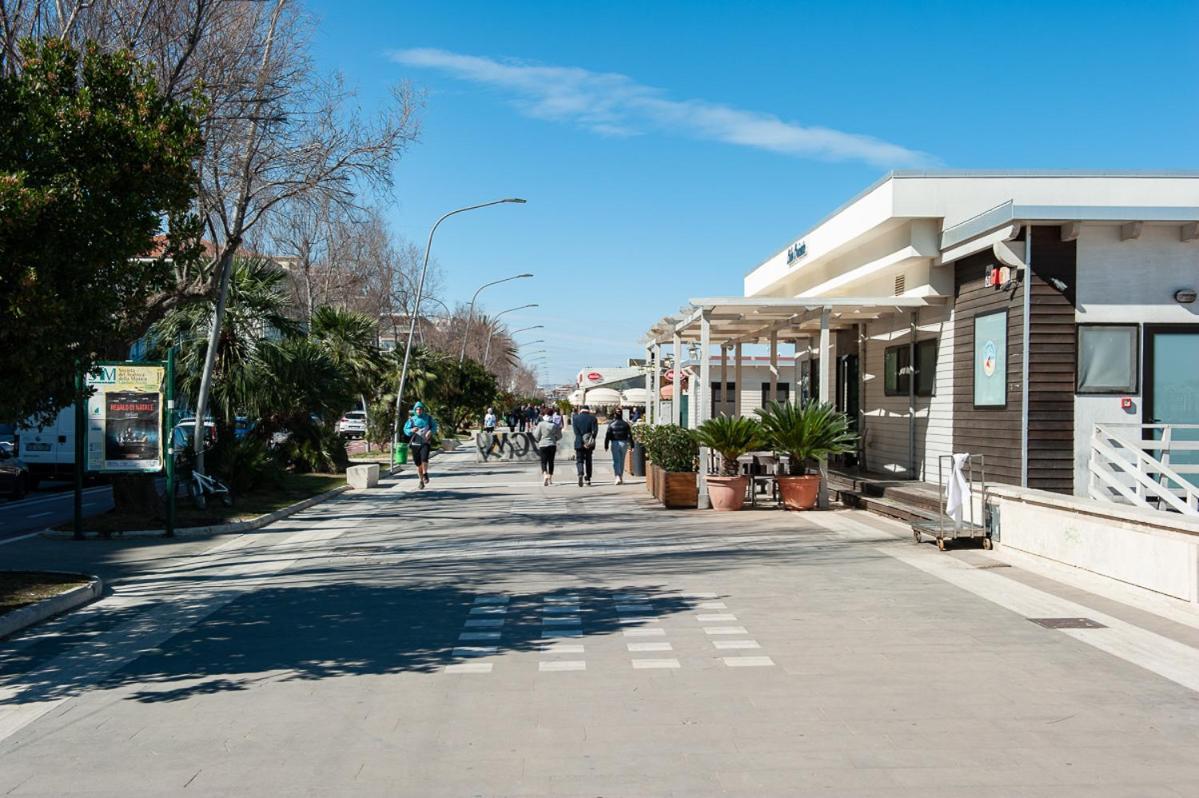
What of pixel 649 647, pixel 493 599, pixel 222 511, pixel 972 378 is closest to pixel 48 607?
pixel 493 599

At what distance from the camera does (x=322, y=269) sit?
130 ft

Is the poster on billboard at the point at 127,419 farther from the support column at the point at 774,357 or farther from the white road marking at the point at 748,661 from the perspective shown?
the support column at the point at 774,357

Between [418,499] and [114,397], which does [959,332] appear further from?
[114,397]

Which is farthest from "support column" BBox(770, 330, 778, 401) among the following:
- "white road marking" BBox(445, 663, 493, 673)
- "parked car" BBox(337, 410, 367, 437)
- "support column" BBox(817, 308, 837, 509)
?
"parked car" BBox(337, 410, 367, 437)

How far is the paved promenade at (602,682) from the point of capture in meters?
5.12

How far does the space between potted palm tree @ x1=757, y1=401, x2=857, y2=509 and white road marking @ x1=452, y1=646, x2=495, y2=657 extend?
1027 cm

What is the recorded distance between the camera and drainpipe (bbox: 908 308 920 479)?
18.8m

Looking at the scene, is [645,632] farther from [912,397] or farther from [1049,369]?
[912,397]

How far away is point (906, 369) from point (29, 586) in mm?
14658

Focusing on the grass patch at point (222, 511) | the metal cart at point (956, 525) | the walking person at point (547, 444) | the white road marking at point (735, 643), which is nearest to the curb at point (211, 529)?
the grass patch at point (222, 511)

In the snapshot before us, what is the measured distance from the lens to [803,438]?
1720 cm

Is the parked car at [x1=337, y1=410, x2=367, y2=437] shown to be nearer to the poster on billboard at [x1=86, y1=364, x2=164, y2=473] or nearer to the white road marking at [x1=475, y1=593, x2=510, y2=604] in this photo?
the poster on billboard at [x1=86, y1=364, x2=164, y2=473]

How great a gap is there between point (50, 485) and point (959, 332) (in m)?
21.8

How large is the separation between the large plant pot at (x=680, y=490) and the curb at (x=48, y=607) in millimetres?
9778
